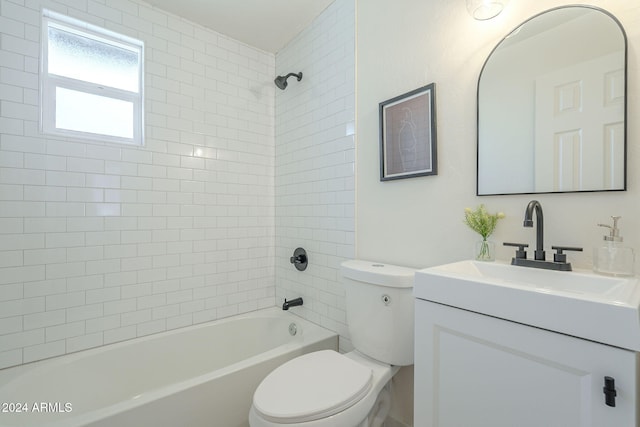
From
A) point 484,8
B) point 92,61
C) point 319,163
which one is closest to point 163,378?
point 319,163

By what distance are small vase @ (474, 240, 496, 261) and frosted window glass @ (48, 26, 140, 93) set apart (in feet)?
7.57

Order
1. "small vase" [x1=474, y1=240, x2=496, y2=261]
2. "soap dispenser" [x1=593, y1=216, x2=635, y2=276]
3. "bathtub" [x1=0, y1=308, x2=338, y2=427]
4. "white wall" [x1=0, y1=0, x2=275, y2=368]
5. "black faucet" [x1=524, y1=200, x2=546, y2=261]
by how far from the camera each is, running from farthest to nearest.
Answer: "white wall" [x1=0, y1=0, x2=275, y2=368], "bathtub" [x1=0, y1=308, x2=338, y2=427], "small vase" [x1=474, y1=240, x2=496, y2=261], "black faucet" [x1=524, y1=200, x2=546, y2=261], "soap dispenser" [x1=593, y1=216, x2=635, y2=276]

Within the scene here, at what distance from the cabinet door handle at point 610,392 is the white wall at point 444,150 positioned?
0.50m

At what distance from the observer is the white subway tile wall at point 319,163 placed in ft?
6.25

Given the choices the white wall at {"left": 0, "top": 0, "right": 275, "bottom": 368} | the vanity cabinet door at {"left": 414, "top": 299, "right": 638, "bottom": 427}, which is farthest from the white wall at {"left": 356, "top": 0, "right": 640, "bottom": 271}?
the white wall at {"left": 0, "top": 0, "right": 275, "bottom": 368}

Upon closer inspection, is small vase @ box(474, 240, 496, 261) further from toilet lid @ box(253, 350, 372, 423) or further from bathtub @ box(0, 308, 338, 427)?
bathtub @ box(0, 308, 338, 427)

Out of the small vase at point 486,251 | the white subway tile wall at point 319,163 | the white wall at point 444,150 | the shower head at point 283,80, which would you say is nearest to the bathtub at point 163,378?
the white subway tile wall at point 319,163

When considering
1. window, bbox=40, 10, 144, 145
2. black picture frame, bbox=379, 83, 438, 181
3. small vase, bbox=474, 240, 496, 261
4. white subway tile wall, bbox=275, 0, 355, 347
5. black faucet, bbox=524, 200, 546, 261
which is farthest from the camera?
white subway tile wall, bbox=275, 0, 355, 347

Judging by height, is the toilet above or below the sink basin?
below

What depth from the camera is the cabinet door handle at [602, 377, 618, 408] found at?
24.5 inches

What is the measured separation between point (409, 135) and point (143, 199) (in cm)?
174

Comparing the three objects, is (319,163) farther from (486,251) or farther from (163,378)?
(163,378)

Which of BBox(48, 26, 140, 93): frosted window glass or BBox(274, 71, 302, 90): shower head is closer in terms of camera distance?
BBox(48, 26, 140, 93): frosted window glass

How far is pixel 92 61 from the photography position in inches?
74.9
